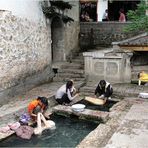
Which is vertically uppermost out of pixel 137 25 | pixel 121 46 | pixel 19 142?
pixel 137 25

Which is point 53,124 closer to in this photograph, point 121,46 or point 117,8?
point 121,46

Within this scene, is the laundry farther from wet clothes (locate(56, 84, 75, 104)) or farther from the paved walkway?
wet clothes (locate(56, 84, 75, 104))

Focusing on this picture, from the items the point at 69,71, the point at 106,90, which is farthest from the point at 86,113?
the point at 69,71

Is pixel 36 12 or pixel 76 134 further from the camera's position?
pixel 36 12

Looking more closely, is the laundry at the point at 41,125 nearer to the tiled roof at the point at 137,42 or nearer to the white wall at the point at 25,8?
the white wall at the point at 25,8

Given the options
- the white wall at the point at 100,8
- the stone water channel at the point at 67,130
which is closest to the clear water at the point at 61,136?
the stone water channel at the point at 67,130

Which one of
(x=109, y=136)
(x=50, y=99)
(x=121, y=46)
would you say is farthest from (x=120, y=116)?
(x=121, y=46)

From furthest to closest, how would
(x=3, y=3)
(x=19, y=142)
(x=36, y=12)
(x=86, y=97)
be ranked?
(x=36, y=12)
(x=86, y=97)
(x=3, y=3)
(x=19, y=142)

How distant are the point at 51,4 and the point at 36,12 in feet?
5.45

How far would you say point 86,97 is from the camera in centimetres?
1320

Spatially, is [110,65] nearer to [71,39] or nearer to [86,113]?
[71,39]

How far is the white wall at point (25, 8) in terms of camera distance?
40.6 ft

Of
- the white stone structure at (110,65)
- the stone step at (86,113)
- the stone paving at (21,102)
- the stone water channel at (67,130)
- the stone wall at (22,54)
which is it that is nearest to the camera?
the stone water channel at (67,130)

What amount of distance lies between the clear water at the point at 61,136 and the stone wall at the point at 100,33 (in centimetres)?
1053
